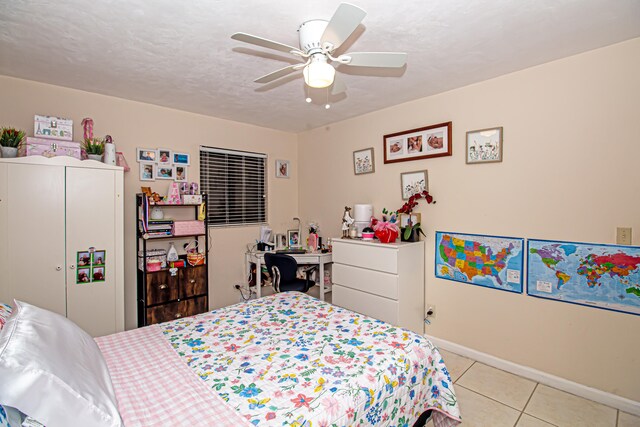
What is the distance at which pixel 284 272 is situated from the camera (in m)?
3.38

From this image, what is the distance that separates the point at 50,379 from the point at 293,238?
11.1ft

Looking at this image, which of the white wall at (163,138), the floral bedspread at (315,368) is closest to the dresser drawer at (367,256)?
the floral bedspread at (315,368)

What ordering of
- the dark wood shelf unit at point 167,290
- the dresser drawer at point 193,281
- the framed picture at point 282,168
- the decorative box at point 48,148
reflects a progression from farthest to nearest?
the framed picture at point 282,168
the dresser drawer at point 193,281
the dark wood shelf unit at point 167,290
the decorative box at point 48,148

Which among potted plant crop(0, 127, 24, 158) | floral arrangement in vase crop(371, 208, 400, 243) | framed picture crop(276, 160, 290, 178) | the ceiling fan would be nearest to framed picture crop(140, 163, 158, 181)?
potted plant crop(0, 127, 24, 158)

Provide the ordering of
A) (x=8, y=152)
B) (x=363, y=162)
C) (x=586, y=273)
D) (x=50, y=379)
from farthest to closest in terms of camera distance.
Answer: (x=363, y=162)
(x=8, y=152)
(x=586, y=273)
(x=50, y=379)

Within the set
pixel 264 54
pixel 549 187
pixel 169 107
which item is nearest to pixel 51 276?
pixel 169 107

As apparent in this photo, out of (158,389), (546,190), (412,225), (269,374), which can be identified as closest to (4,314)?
(158,389)

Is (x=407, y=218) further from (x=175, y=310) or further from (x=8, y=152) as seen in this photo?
(x=8, y=152)

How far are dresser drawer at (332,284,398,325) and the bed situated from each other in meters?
0.91

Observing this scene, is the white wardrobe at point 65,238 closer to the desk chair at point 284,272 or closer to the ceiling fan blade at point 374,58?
the desk chair at point 284,272

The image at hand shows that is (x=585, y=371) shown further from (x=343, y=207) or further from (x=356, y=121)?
(x=356, y=121)

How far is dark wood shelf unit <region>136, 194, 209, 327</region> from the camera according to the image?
118 inches

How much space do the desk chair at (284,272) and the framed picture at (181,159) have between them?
56.0 inches

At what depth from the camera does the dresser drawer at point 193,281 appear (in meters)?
3.21
